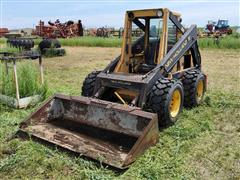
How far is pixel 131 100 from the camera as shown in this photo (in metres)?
4.92

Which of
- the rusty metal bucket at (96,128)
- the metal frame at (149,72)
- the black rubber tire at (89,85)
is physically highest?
the metal frame at (149,72)

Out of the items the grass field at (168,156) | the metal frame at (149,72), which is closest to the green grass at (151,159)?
the grass field at (168,156)

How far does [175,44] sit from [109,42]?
53.3 ft

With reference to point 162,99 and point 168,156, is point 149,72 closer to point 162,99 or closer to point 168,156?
point 162,99

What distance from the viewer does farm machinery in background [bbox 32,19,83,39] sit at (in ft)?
90.5

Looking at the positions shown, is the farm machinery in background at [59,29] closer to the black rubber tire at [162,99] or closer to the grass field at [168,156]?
the grass field at [168,156]

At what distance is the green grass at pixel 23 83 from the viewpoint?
600cm

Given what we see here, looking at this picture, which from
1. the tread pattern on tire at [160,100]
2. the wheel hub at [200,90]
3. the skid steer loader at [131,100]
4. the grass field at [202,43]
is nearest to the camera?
the skid steer loader at [131,100]

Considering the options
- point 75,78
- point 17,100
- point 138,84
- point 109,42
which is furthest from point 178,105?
point 109,42

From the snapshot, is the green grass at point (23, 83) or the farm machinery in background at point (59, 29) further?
the farm machinery in background at point (59, 29)

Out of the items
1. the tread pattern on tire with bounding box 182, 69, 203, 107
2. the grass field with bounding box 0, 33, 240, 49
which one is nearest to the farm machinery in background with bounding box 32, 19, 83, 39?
the grass field with bounding box 0, 33, 240, 49

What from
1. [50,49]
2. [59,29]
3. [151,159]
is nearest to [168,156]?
[151,159]

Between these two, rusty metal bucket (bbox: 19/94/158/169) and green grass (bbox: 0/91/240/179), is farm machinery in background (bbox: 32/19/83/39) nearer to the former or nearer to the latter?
rusty metal bucket (bbox: 19/94/158/169)

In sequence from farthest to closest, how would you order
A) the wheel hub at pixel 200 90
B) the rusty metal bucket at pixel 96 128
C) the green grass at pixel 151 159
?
the wheel hub at pixel 200 90 < the rusty metal bucket at pixel 96 128 < the green grass at pixel 151 159
